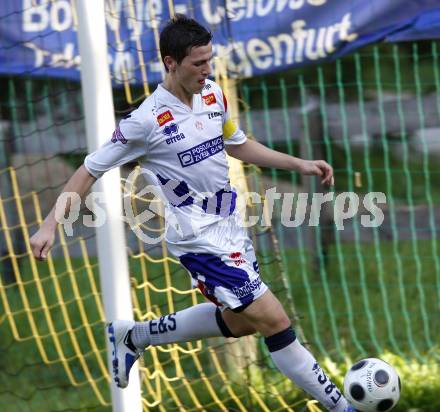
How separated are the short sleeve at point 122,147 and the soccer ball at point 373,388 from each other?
4.33 ft

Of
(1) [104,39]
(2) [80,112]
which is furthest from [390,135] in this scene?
(1) [104,39]

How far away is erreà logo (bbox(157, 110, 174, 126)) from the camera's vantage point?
4250 millimetres

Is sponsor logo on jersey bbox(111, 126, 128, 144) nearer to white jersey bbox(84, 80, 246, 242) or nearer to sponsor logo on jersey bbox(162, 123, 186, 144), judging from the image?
white jersey bbox(84, 80, 246, 242)

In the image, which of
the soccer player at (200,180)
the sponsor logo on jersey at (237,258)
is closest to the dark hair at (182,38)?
the soccer player at (200,180)

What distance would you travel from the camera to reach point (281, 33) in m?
6.01

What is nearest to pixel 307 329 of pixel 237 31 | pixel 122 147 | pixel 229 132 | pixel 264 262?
pixel 264 262

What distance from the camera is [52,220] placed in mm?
4152

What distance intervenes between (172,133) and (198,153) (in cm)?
14

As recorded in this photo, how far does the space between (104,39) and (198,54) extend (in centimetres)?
75

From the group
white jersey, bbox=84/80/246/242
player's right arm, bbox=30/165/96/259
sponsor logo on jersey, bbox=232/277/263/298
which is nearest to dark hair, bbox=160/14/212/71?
white jersey, bbox=84/80/246/242

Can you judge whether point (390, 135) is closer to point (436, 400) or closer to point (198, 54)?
point (436, 400)

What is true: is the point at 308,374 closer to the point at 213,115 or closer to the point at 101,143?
the point at 213,115

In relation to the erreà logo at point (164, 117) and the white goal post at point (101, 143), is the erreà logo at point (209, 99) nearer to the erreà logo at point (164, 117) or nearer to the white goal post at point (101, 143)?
the erreà logo at point (164, 117)

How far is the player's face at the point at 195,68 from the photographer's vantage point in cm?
418
